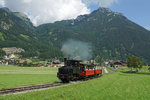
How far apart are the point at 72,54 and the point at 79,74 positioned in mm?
35200

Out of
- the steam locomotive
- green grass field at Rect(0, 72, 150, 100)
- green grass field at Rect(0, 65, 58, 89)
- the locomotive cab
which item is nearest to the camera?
green grass field at Rect(0, 72, 150, 100)

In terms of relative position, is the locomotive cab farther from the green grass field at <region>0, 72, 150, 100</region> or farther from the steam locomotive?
the green grass field at <region>0, 72, 150, 100</region>

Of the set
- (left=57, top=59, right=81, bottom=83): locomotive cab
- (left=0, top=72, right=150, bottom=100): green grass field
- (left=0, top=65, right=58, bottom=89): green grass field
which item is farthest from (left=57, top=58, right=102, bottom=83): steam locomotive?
(left=0, top=72, right=150, bottom=100): green grass field

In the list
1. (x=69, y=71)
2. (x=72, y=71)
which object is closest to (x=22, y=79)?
(x=69, y=71)

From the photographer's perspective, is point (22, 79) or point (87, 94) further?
point (22, 79)

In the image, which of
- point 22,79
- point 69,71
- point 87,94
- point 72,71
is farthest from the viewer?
point 22,79

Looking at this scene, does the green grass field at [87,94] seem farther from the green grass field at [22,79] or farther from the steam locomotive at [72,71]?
the green grass field at [22,79]

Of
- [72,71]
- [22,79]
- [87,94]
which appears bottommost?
[22,79]

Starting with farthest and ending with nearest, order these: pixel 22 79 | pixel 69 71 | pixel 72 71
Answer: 1. pixel 22 79
2. pixel 72 71
3. pixel 69 71

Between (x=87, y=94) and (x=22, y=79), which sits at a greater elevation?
(x=87, y=94)

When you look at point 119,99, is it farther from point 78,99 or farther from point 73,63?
point 73,63

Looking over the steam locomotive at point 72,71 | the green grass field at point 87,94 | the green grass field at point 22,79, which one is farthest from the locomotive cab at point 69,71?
the green grass field at point 87,94

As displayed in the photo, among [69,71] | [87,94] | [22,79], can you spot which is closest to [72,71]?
[69,71]

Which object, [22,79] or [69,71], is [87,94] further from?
[22,79]
